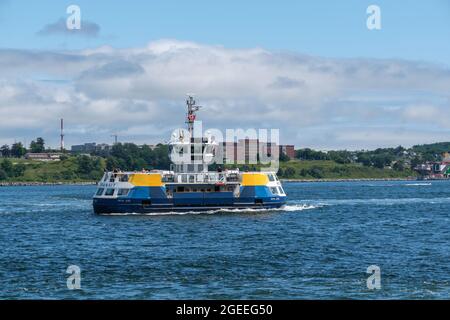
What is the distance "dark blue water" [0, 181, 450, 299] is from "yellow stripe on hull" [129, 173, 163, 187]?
14.8 ft

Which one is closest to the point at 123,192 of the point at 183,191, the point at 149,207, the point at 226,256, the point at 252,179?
the point at 149,207

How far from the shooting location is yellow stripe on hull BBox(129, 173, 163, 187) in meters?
84.2

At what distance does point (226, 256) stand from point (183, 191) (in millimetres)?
37079

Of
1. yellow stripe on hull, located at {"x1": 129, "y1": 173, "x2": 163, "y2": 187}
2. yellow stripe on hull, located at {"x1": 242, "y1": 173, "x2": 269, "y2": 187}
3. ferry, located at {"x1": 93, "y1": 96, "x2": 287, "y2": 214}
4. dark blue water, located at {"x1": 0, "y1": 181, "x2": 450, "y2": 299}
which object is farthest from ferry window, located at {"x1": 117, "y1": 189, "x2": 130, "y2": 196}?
yellow stripe on hull, located at {"x1": 242, "y1": 173, "x2": 269, "y2": 187}

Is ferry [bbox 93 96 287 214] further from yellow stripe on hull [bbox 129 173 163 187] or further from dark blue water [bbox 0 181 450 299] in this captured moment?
dark blue water [bbox 0 181 450 299]

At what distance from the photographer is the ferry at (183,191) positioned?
84625 millimetres

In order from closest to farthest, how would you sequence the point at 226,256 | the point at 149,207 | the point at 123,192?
the point at 226,256, the point at 149,207, the point at 123,192

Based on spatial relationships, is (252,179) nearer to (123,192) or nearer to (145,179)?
(145,179)

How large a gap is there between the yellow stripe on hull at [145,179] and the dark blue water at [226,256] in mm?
4499

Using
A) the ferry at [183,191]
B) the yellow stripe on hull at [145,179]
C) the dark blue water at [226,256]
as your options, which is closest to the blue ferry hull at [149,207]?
the ferry at [183,191]

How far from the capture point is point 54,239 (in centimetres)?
6141

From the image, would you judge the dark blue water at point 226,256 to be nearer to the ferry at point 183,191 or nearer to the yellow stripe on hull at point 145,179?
the ferry at point 183,191

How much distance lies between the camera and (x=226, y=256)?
48844mm
